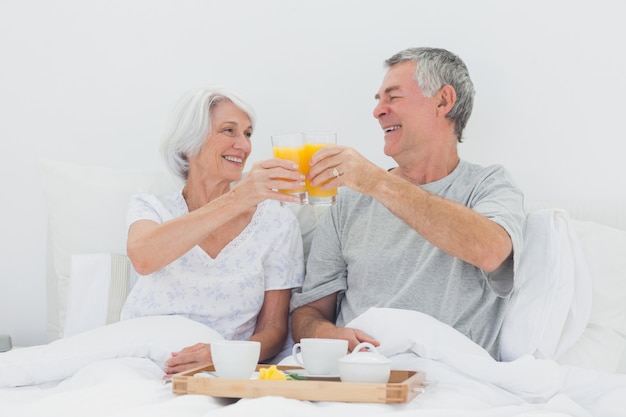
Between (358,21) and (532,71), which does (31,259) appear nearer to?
(358,21)

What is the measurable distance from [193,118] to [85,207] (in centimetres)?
42

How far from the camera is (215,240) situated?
7.68 feet

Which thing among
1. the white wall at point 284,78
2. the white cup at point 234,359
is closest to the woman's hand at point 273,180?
the white cup at point 234,359

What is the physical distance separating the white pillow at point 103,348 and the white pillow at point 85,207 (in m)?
0.50

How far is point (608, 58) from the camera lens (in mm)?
2459

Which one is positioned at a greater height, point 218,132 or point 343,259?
point 218,132

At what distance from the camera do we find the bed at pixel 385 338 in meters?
1.48

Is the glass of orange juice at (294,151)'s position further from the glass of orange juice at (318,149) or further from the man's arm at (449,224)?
the man's arm at (449,224)

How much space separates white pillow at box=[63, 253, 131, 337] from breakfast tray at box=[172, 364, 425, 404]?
927 mm

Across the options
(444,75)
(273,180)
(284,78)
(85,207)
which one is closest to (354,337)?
(273,180)

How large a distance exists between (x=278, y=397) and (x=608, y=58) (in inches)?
62.6

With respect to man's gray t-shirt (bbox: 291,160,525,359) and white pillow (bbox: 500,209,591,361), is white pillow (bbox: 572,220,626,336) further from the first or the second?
man's gray t-shirt (bbox: 291,160,525,359)

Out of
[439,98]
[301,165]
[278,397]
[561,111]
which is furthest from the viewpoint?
[561,111]

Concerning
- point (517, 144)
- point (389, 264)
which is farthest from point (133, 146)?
point (517, 144)
